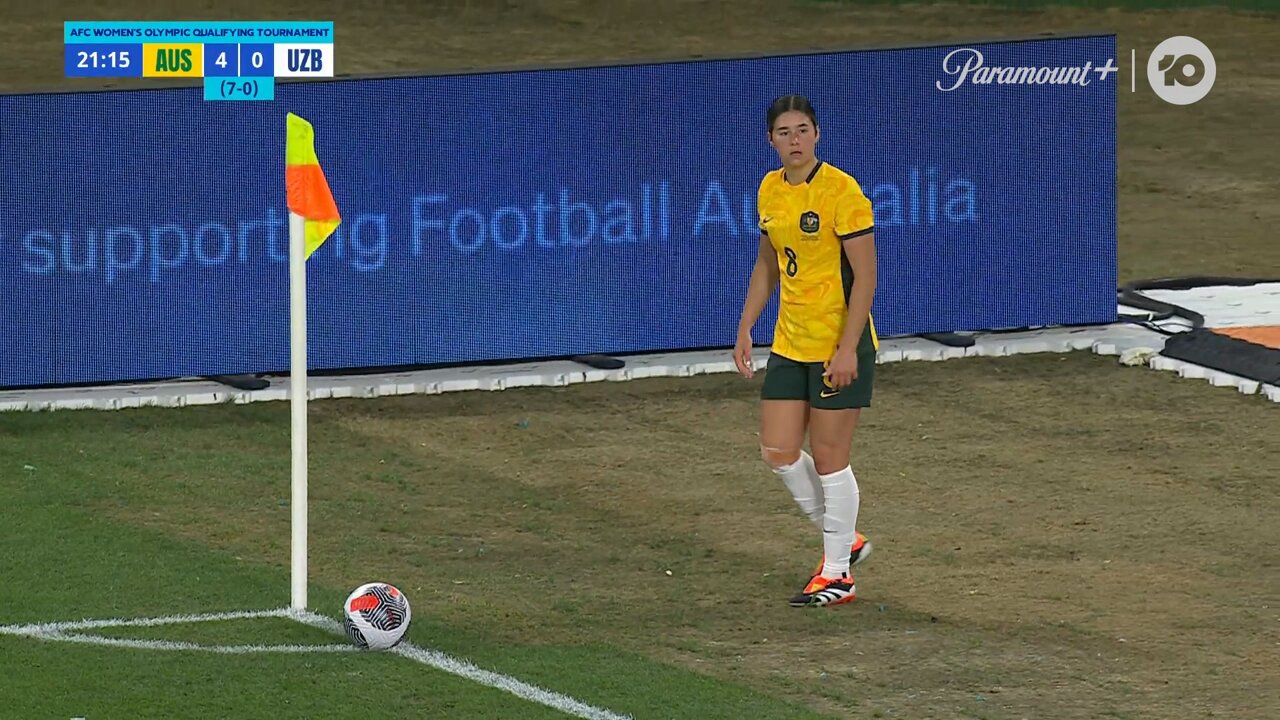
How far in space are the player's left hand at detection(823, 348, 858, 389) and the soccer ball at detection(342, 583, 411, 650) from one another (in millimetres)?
2044

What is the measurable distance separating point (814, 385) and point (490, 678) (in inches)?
81.1

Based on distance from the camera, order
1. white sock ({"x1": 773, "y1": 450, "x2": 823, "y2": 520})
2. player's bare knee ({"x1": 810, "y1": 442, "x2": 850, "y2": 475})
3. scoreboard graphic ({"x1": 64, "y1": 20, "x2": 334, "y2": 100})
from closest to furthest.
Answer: player's bare knee ({"x1": 810, "y1": 442, "x2": 850, "y2": 475}) < white sock ({"x1": 773, "y1": 450, "x2": 823, "y2": 520}) < scoreboard graphic ({"x1": 64, "y1": 20, "x2": 334, "y2": 100})

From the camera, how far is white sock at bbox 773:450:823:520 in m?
9.98

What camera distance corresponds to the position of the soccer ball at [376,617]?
8.98 m

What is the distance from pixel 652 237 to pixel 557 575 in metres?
5.07

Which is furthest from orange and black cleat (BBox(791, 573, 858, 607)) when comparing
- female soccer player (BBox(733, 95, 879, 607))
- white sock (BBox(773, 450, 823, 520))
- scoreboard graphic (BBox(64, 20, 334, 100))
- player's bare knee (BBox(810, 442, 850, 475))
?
scoreboard graphic (BBox(64, 20, 334, 100))

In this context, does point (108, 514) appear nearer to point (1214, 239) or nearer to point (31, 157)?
point (31, 157)

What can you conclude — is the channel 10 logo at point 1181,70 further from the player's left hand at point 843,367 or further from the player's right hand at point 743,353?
the player's left hand at point 843,367

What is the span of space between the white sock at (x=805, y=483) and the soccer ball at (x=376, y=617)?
1868 millimetres

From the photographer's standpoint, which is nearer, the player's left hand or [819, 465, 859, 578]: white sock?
the player's left hand

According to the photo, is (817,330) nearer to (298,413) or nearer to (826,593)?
(826,593)

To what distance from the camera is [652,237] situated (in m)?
15.1

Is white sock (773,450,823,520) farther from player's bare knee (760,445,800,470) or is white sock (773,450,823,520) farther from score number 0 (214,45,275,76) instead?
score number 0 (214,45,275,76)

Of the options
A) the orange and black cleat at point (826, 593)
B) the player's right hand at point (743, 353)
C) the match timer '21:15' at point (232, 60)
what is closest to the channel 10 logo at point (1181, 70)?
the match timer '21:15' at point (232, 60)
